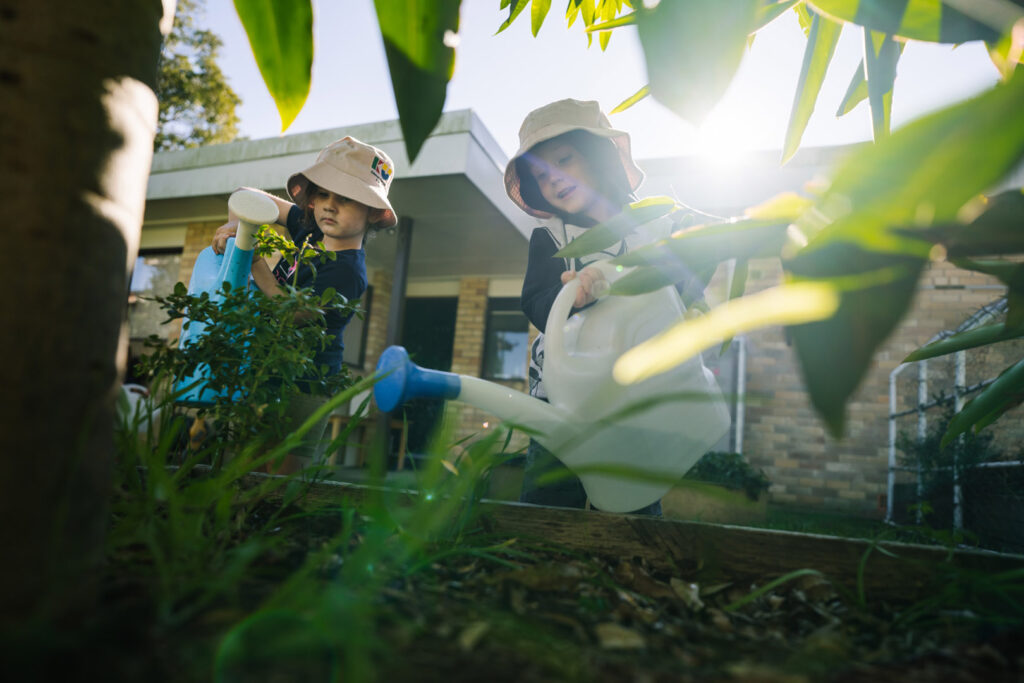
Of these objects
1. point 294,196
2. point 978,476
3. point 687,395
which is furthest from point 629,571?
point 978,476

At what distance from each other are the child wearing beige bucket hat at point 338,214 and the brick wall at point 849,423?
5023mm

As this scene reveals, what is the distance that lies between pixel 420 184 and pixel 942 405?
14.9 ft

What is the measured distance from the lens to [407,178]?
15.6 ft

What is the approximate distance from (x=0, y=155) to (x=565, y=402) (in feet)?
2.08

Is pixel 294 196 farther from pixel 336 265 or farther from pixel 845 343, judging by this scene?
pixel 845 343

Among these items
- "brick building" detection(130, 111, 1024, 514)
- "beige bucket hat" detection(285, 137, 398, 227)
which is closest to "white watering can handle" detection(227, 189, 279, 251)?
"beige bucket hat" detection(285, 137, 398, 227)

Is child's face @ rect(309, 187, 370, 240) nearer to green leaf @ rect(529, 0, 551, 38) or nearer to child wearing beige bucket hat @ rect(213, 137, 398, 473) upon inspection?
child wearing beige bucket hat @ rect(213, 137, 398, 473)

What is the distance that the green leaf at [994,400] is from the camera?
0.78m

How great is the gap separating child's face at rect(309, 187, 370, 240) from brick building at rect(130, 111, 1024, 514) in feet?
9.42

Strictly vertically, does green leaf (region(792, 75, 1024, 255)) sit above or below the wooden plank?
above

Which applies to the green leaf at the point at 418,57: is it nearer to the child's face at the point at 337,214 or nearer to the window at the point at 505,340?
the child's face at the point at 337,214

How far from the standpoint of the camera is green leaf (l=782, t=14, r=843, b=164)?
0.81 meters

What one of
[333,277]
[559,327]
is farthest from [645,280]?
[333,277]

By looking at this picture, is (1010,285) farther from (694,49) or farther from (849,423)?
(849,423)
